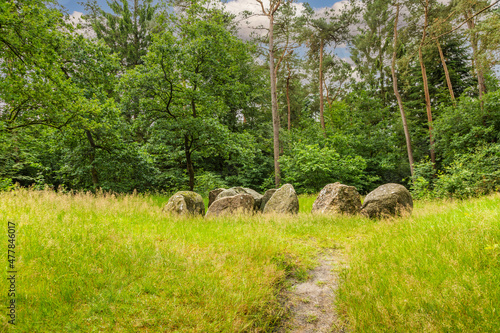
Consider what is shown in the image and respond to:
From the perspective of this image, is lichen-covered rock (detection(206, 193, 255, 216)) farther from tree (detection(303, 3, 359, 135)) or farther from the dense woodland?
tree (detection(303, 3, 359, 135))

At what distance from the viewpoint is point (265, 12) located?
14672mm

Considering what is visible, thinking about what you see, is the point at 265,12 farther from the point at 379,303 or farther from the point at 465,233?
the point at 379,303

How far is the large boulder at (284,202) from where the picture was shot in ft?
27.2

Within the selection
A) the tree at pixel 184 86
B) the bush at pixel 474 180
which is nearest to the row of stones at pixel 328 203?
the tree at pixel 184 86

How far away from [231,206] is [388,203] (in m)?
5.13

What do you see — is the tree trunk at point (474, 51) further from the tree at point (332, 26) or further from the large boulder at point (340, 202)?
the large boulder at point (340, 202)

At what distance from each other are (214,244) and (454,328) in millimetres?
3597

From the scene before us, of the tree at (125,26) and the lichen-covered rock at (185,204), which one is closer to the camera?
the lichen-covered rock at (185,204)

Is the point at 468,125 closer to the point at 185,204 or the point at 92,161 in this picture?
the point at 185,204

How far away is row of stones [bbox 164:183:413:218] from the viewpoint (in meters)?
7.42

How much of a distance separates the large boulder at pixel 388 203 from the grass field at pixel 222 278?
2.17m

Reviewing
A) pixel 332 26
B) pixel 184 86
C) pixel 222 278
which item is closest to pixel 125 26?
pixel 184 86

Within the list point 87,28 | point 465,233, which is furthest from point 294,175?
point 87,28

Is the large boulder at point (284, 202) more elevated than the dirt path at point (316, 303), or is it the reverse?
the large boulder at point (284, 202)
